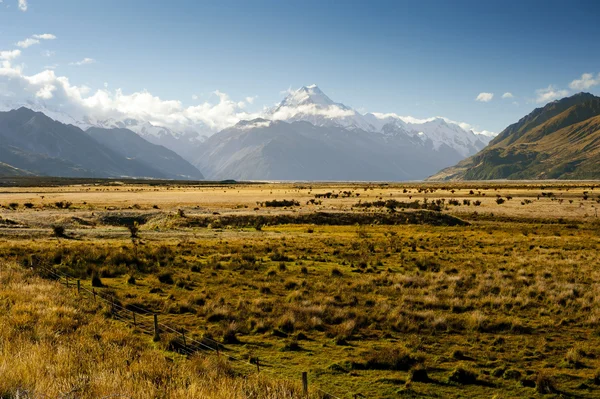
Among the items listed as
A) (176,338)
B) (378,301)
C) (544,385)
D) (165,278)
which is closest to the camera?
(544,385)

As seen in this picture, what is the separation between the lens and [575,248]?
3831cm

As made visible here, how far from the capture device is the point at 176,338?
14797 millimetres

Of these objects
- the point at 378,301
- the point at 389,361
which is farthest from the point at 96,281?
the point at 389,361

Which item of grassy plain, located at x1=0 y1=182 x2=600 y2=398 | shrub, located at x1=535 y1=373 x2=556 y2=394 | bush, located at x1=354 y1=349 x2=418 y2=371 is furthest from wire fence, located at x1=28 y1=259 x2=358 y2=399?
shrub, located at x1=535 y1=373 x2=556 y2=394

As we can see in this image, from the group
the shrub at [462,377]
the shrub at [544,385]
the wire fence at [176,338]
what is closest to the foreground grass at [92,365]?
the wire fence at [176,338]

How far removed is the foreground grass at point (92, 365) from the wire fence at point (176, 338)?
2.15ft

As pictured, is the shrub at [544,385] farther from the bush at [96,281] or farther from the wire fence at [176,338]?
the bush at [96,281]

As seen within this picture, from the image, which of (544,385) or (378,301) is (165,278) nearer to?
(378,301)

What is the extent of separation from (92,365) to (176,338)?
4619 mm

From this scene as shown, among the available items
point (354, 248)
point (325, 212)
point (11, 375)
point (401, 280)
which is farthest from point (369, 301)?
point (325, 212)

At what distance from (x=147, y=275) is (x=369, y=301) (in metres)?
14.7

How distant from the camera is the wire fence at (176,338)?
11664mm

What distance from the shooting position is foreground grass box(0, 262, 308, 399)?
875 centimetres

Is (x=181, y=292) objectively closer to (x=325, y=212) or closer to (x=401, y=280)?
(x=401, y=280)
